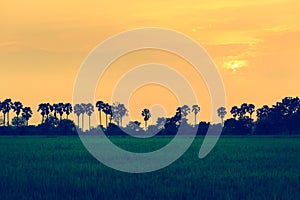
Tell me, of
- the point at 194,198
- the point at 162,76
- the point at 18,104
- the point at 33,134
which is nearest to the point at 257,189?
A: the point at 194,198

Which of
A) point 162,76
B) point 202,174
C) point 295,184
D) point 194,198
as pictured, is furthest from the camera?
point 162,76

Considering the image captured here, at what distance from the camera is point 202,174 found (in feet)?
41.7

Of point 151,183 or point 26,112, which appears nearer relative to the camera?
point 151,183

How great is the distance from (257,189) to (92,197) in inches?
131

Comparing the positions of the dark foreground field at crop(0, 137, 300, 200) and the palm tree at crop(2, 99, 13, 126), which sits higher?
the palm tree at crop(2, 99, 13, 126)

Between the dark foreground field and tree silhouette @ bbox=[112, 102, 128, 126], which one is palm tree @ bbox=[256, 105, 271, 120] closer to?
tree silhouette @ bbox=[112, 102, 128, 126]

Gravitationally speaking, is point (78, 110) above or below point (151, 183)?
above

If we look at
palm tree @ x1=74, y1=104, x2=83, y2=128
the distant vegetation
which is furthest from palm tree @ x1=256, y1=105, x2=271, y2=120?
palm tree @ x1=74, y1=104, x2=83, y2=128

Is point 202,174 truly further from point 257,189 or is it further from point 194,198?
point 194,198

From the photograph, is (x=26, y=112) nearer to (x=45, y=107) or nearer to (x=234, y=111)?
(x=45, y=107)

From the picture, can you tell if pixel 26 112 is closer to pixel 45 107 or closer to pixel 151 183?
pixel 45 107

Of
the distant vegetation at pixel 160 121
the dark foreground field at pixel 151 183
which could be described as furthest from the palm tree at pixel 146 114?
the dark foreground field at pixel 151 183

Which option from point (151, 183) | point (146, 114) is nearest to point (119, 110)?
point (146, 114)

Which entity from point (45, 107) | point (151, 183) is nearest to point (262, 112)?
point (45, 107)
